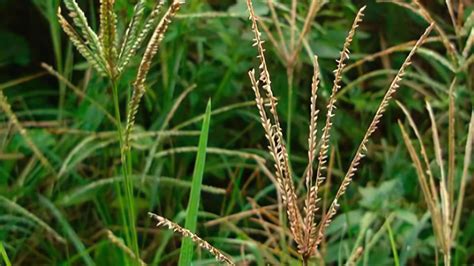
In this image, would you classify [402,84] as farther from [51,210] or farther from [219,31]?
[51,210]

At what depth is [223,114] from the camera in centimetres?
218

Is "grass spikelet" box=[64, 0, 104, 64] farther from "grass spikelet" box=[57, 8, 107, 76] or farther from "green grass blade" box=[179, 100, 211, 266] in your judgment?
"green grass blade" box=[179, 100, 211, 266]

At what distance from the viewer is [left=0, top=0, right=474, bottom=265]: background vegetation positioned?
1886 mm

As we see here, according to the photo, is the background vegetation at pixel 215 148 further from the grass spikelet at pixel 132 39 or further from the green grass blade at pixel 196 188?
the grass spikelet at pixel 132 39

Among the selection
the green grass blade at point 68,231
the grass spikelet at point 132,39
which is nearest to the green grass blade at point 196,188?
the grass spikelet at point 132,39

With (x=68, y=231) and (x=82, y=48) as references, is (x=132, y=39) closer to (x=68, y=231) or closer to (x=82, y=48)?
(x=82, y=48)

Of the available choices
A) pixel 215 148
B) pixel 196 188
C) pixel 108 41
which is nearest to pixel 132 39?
pixel 108 41

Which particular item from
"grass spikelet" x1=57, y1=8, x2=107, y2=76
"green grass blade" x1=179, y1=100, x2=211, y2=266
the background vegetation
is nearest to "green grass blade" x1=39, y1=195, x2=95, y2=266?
the background vegetation

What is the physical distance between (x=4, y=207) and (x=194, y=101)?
0.44 metres

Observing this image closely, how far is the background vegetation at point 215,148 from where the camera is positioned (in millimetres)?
1886

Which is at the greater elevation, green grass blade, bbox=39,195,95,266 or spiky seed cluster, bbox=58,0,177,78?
spiky seed cluster, bbox=58,0,177,78

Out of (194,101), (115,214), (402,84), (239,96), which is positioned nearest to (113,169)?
(115,214)

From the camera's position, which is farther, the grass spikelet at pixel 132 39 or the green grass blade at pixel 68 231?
the green grass blade at pixel 68 231

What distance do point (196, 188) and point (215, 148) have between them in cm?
83
